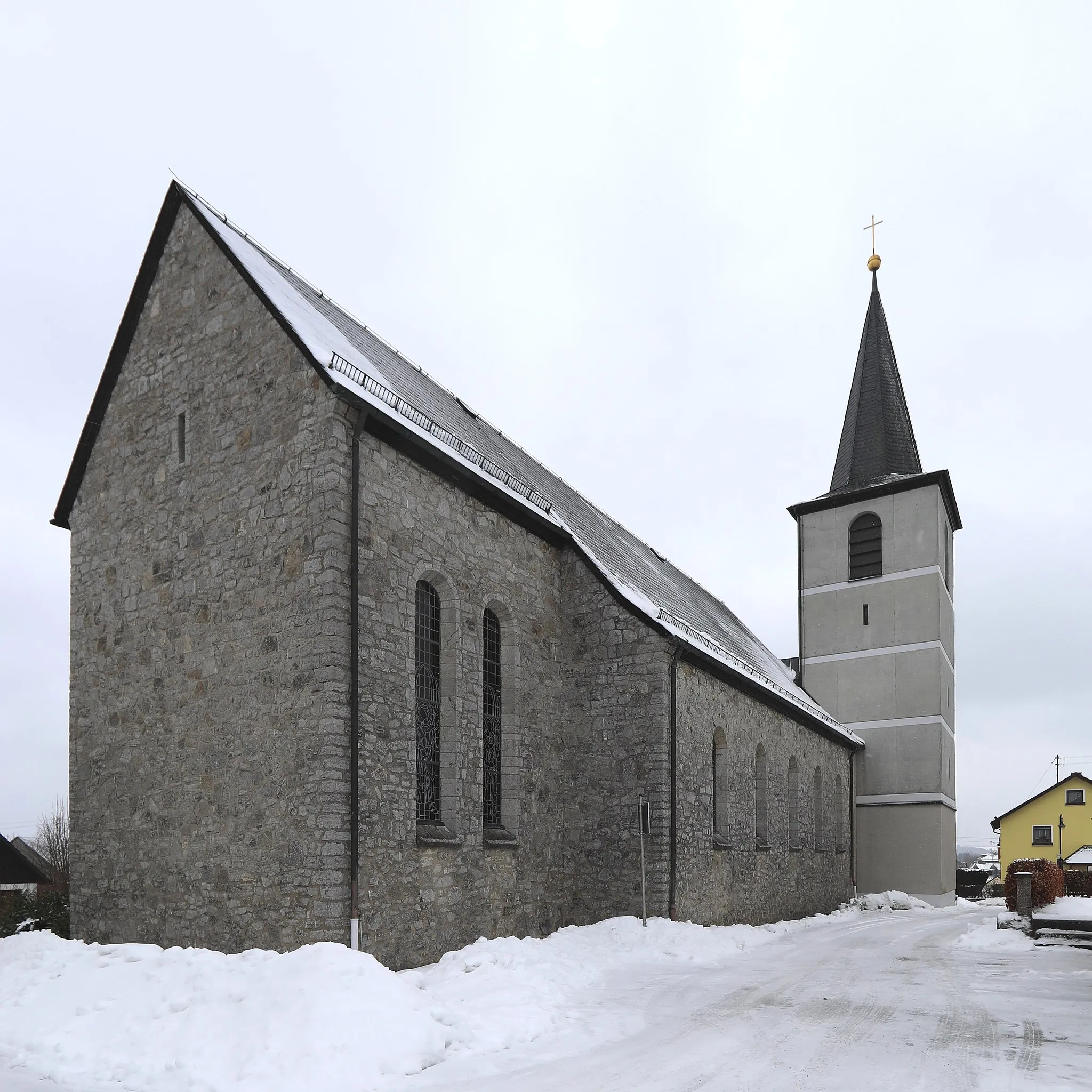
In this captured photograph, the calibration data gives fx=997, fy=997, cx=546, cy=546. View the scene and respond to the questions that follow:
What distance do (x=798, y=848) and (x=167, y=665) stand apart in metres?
15.3

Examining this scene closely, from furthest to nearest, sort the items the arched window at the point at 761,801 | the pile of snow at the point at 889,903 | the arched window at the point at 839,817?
1. the pile of snow at the point at 889,903
2. the arched window at the point at 839,817
3. the arched window at the point at 761,801

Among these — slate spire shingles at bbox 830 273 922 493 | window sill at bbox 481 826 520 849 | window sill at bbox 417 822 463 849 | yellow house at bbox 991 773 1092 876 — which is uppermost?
slate spire shingles at bbox 830 273 922 493

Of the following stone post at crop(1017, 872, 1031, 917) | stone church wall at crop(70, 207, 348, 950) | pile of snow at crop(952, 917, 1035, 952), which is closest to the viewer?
stone church wall at crop(70, 207, 348, 950)

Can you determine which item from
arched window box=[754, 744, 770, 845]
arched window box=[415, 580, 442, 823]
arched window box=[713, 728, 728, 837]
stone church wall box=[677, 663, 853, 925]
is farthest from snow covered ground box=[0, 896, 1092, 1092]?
arched window box=[754, 744, 770, 845]

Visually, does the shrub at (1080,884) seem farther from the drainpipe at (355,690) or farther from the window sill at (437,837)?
the drainpipe at (355,690)

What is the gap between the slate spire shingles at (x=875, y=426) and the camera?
32688mm

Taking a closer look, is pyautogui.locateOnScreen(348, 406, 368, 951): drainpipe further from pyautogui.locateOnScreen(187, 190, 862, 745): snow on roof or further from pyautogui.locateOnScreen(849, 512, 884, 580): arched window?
pyautogui.locateOnScreen(849, 512, 884, 580): arched window

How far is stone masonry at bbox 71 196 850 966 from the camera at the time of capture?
10.8 meters

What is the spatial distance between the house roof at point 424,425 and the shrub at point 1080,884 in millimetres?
6713

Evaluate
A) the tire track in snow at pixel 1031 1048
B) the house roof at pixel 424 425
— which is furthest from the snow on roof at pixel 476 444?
the tire track in snow at pixel 1031 1048

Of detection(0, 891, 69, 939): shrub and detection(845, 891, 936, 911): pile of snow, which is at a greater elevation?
detection(0, 891, 69, 939): shrub

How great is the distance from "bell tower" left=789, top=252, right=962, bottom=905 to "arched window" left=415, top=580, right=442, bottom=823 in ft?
66.5

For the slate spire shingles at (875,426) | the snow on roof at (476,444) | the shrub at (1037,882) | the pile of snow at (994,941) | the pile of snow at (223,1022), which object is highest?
the slate spire shingles at (875,426)

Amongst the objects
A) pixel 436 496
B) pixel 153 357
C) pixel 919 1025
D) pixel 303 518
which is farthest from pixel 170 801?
pixel 919 1025
